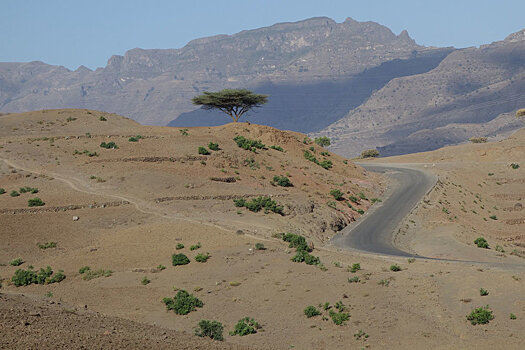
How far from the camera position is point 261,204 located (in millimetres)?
53031

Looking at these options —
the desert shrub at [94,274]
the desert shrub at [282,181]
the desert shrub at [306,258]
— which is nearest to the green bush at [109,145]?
the desert shrub at [282,181]

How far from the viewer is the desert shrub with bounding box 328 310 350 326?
26453 millimetres

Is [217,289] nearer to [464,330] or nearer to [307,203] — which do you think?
[464,330]

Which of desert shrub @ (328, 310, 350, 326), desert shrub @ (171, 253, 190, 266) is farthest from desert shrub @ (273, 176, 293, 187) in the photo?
desert shrub @ (328, 310, 350, 326)

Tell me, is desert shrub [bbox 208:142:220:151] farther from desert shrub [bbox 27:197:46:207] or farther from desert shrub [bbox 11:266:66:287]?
desert shrub [bbox 11:266:66:287]

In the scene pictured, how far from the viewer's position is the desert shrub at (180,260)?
36.5 meters

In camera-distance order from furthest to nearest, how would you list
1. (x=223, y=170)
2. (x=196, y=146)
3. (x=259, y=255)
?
(x=196, y=146), (x=223, y=170), (x=259, y=255)

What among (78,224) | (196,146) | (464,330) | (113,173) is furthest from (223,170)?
(464,330)

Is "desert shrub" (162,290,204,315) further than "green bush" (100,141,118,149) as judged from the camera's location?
No

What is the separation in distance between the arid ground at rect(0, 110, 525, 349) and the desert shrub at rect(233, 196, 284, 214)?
680mm

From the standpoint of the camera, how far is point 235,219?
49.5 metres

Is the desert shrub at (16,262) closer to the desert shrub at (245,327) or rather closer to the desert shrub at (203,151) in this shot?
the desert shrub at (245,327)

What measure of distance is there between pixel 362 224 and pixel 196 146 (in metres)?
24.0

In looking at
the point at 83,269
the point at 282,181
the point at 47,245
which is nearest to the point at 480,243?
the point at 282,181
